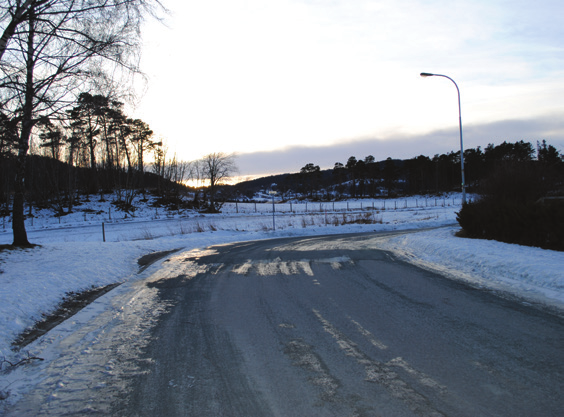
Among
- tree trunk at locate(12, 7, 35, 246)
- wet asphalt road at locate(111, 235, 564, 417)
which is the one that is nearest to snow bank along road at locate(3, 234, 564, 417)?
wet asphalt road at locate(111, 235, 564, 417)

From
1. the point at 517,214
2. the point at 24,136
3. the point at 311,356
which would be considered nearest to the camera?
the point at 311,356

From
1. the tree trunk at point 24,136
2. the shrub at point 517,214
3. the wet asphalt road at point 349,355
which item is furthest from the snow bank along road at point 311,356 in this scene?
the shrub at point 517,214

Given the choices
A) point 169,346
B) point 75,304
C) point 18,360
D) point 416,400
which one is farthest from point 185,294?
point 416,400

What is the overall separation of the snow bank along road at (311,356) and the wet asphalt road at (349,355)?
0.02 metres

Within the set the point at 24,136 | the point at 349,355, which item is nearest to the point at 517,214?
the point at 349,355

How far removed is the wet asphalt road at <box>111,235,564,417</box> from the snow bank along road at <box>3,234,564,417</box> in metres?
0.02

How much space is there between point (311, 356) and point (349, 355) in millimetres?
452

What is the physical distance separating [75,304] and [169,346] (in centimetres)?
350

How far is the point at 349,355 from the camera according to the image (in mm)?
4387

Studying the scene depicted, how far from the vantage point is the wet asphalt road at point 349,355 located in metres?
3.33

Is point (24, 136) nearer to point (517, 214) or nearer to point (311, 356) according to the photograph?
point (311, 356)

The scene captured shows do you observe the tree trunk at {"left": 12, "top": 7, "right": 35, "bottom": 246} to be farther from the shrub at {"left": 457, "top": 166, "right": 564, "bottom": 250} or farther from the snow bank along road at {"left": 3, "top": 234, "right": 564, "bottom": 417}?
the shrub at {"left": 457, "top": 166, "right": 564, "bottom": 250}

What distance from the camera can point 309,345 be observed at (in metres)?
4.74

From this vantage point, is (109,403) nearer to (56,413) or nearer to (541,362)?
(56,413)
